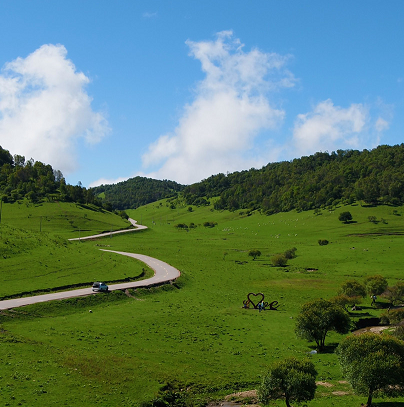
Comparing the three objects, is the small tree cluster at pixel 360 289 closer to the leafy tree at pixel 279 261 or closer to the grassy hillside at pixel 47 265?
the leafy tree at pixel 279 261

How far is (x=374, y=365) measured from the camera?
98.8ft

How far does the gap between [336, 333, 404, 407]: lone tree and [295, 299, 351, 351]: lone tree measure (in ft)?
42.0

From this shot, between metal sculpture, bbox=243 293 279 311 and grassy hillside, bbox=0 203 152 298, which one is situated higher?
grassy hillside, bbox=0 203 152 298

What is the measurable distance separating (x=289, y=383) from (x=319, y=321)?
18028 mm

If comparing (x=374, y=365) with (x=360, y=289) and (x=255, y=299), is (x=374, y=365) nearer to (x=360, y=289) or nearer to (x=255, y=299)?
(x=255, y=299)

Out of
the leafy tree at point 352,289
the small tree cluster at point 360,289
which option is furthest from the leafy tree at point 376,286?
the leafy tree at point 352,289

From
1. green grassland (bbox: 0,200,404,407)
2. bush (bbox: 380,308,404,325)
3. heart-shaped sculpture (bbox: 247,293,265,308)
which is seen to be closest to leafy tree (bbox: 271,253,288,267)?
green grassland (bbox: 0,200,404,407)

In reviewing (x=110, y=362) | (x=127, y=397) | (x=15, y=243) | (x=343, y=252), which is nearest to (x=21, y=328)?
(x=110, y=362)

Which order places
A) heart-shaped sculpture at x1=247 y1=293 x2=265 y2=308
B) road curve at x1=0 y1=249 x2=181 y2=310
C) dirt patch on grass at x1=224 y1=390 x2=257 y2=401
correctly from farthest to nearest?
1. heart-shaped sculpture at x1=247 y1=293 x2=265 y2=308
2. road curve at x1=0 y1=249 x2=181 y2=310
3. dirt patch on grass at x1=224 y1=390 x2=257 y2=401

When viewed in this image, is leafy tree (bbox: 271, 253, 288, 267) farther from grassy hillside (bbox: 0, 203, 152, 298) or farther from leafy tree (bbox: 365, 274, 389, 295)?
leafy tree (bbox: 365, 274, 389, 295)

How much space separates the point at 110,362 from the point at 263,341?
62.1ft

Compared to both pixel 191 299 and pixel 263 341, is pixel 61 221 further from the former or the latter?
pixel 263 341

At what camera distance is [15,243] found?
3536 inches

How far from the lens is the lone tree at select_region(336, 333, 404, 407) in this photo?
29984mm
